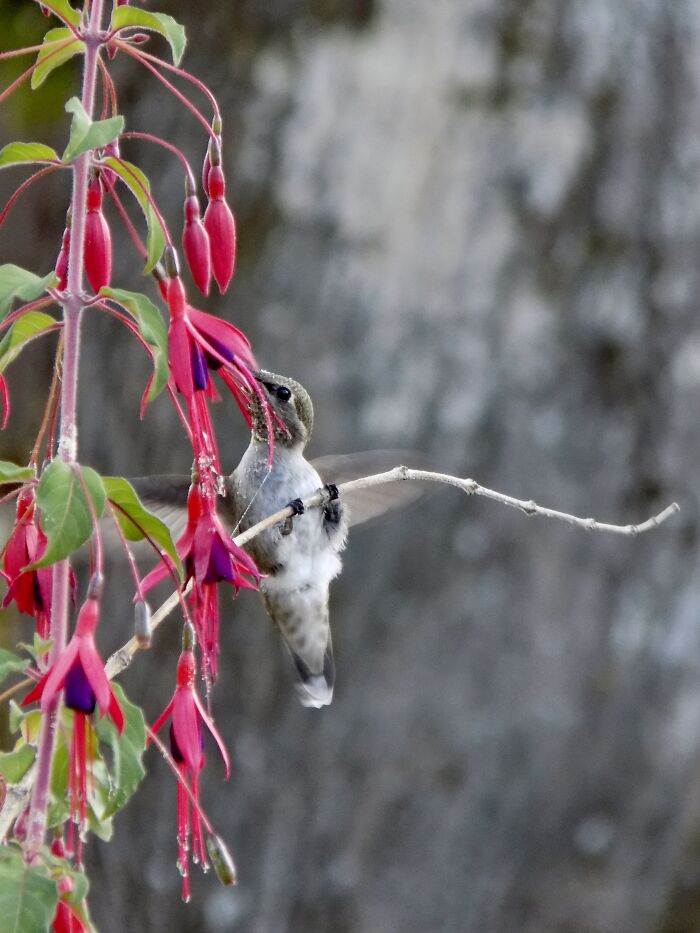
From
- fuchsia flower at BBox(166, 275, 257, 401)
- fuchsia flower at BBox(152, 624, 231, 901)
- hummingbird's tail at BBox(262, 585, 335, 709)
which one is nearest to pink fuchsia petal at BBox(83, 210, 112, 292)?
fuchsia flower at BBox(166, 275, 257, 401)

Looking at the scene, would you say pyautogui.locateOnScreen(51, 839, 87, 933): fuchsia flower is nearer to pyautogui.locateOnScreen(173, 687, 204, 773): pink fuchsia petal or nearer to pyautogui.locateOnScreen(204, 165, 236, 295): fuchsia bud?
pyautogui.locateOnScreen(173, 687, 204, 773): pink fuchsia petal

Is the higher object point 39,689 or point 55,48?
point 55,48

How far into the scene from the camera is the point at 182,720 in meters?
1.02

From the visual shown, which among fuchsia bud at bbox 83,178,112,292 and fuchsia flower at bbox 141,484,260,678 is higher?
fuchsia bud at bbox 83,178,112,292

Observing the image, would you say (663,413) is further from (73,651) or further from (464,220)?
(73,651)

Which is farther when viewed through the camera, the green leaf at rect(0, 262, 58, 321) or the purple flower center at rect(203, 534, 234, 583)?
the purple flower center at rect(203, 534, 234, 583)

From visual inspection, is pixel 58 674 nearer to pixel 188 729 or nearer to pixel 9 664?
pixel 9 664

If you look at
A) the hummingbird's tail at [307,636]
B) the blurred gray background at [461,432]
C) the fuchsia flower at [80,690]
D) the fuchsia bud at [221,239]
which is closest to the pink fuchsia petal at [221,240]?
the fuchsia bud at [221,239]

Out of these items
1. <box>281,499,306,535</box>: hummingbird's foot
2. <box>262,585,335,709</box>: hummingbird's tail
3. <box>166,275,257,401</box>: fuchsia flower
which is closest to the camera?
<box>166,275,257,401</box>: fuchsia flower

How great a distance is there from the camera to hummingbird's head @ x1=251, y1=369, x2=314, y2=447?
1.81 metres

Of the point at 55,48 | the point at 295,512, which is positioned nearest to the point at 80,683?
the point at 55,48

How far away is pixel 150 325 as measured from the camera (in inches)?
34.1

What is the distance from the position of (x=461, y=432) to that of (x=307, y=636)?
3.94 ft

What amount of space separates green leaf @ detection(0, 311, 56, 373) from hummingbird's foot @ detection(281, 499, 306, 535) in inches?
26.6
